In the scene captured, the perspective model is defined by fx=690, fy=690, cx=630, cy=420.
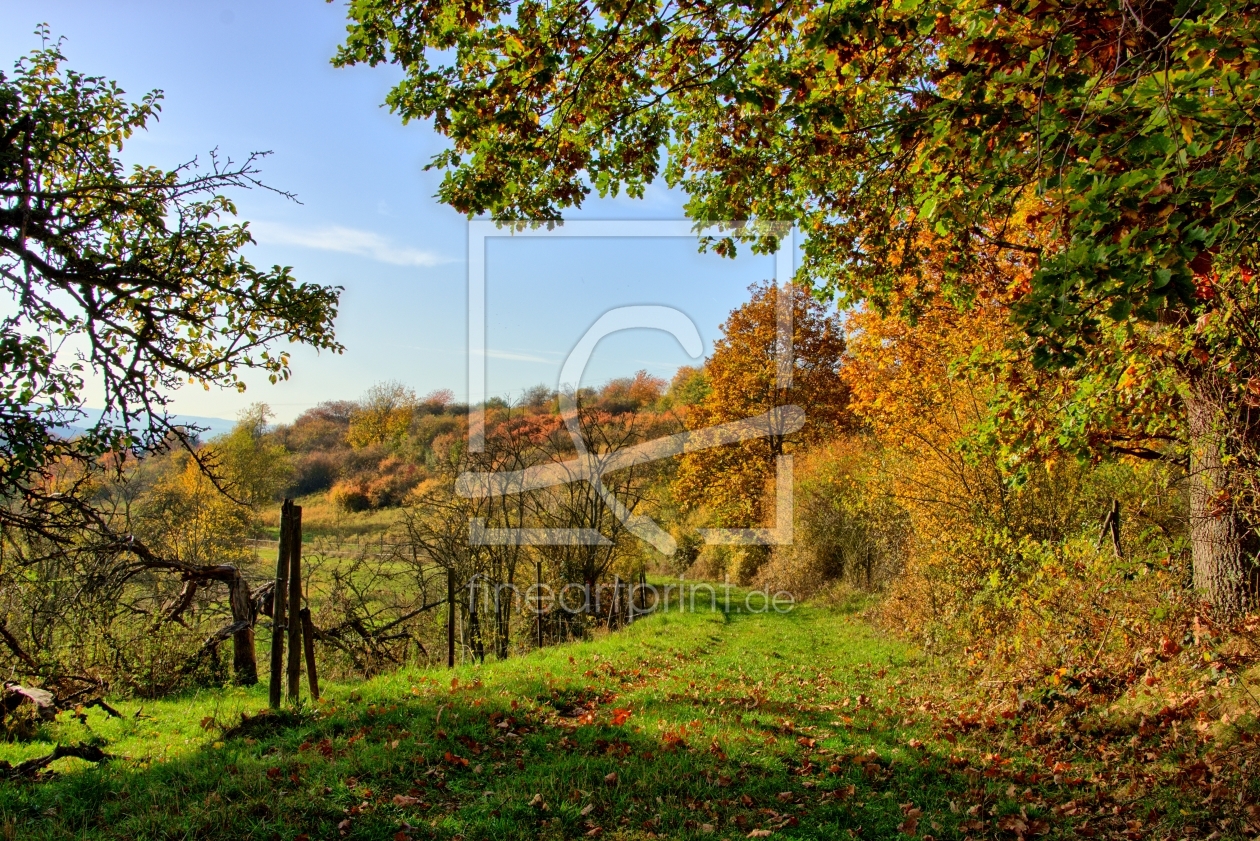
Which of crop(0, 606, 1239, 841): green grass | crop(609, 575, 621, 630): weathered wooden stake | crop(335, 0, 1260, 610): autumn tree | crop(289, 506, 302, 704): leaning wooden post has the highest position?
crop(335, 0, 1260, 610): autumn tree

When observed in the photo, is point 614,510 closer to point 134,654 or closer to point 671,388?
point 671,388

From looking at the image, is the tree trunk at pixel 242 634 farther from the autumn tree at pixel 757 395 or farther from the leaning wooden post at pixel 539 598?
the autumn tree at pixel 757 395

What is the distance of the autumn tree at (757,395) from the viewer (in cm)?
2211

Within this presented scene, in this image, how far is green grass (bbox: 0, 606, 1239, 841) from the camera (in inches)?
164

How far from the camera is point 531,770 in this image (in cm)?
498

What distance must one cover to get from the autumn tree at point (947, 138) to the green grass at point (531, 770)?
10.6ft

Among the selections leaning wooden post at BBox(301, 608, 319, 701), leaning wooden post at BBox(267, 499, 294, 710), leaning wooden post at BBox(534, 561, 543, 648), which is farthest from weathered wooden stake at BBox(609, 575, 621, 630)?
leaning wooden post at BBox(267, 499, 294, 710)

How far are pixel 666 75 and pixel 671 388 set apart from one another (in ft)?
65.1

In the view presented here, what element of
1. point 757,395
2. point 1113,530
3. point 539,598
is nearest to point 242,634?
point 539,598

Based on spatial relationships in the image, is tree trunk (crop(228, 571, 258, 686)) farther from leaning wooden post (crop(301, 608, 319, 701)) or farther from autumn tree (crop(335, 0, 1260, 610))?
autumn tree (crop(335, 0, 1260, 610))

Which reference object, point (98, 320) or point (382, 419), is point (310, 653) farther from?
point (382, 419)

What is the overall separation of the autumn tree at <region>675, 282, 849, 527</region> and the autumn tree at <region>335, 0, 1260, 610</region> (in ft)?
47.5

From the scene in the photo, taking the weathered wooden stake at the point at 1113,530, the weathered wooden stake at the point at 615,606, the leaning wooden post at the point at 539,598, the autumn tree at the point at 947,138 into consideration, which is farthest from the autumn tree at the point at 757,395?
the autumn tree at the point at 947,138

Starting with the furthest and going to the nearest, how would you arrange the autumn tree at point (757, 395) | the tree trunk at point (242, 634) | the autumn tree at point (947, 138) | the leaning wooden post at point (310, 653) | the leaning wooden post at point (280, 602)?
the autumn tree at point (757, 395)
the tree trunk at point (242, 634)
the leaning wooden post at point (310, 653)
the leaning wooden post at point (280, 602)
the autumn tree at point (947, 138)
